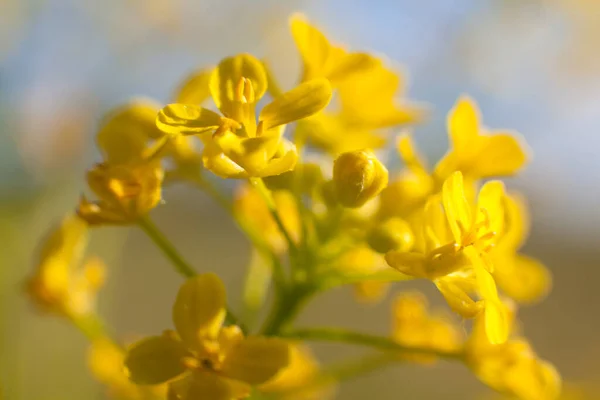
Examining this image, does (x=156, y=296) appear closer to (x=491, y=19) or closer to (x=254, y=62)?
(x=491, y=19)

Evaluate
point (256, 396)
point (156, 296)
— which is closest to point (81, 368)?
point (256, 396)

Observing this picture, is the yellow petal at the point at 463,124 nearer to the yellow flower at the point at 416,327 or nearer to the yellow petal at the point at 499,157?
the yellow petal at the point at 499,157

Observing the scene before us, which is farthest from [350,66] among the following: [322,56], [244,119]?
[244,119]

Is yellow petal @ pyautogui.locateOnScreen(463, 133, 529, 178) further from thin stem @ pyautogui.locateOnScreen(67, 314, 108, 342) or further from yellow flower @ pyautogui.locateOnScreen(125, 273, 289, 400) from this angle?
thin stem @ pyautogui.locateOnScreen(67, 314, 108, 342)

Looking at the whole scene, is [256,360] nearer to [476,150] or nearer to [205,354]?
[205,354]

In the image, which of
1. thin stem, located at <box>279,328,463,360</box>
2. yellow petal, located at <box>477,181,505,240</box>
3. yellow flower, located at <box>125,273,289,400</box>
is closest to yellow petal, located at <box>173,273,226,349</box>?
yellow flower, located at <box>125,273,289,400</box>

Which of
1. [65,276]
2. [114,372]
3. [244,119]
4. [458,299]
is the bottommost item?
[114,372]
